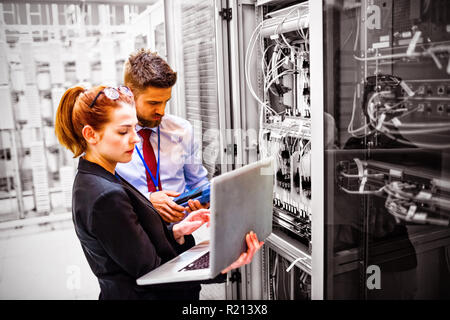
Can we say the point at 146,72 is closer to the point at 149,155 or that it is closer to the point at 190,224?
the point at 149,155

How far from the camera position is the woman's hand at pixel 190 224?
1.74 m

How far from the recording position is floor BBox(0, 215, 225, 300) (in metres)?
2.42

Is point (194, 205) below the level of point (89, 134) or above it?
below

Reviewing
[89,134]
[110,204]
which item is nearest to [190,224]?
[110,204]

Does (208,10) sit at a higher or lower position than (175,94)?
higher

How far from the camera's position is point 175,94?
2.66 meters

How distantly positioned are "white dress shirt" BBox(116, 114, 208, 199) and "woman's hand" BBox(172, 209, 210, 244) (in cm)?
40

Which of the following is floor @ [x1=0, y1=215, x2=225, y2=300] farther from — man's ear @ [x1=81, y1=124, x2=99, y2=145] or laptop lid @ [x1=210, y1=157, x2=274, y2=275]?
man's ear @ [x1=81, y1=124, x2=99, y2=145]

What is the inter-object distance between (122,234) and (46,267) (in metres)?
1.64

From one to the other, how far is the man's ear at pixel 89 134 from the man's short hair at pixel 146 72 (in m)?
0.55

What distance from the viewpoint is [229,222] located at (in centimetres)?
139
